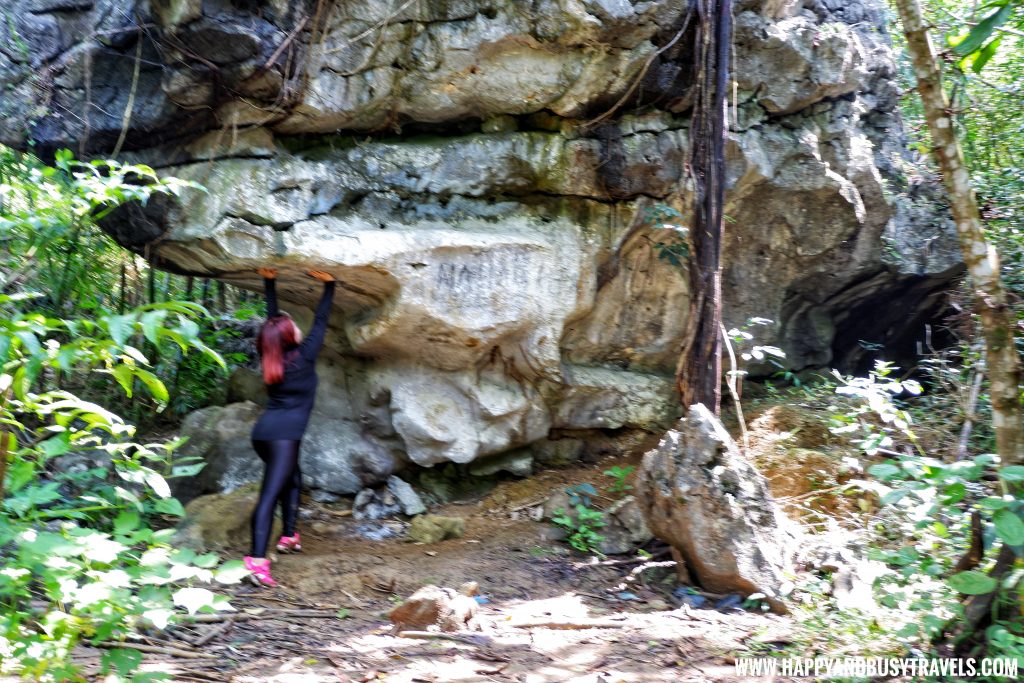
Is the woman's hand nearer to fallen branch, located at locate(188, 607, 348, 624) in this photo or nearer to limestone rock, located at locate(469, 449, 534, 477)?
limestone rock, located at locate(469, 449, 534, 477)

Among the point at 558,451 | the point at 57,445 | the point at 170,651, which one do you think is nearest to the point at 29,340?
the point at 57,445

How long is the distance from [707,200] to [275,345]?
10.8ft

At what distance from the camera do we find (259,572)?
4.62 m

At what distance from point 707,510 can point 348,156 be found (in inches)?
144

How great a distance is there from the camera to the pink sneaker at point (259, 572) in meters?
4.61

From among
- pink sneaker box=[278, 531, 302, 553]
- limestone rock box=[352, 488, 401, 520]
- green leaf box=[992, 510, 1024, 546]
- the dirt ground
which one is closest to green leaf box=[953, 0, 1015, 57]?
green leaf box=[992, 510, 1024, 546]

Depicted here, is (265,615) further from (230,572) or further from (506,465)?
(506,465)

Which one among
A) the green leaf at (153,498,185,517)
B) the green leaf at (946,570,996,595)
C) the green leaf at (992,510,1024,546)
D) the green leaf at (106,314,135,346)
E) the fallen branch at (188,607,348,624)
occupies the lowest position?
the fallen branch at (188,607,348,624)

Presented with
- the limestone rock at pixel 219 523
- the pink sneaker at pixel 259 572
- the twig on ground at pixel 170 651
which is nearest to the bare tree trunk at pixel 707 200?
the pink sneaker at pixel 259 572

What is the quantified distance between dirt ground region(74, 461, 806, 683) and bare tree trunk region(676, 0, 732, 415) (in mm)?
1392

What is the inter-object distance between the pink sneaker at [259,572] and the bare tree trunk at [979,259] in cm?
393

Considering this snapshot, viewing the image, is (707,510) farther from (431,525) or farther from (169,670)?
(169,670)

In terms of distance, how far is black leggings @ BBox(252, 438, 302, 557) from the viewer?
15.7 ft

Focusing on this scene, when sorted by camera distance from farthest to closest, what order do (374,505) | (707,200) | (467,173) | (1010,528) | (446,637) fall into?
(374,505), (467,173), (707,200), (446,637), (1010,528)
